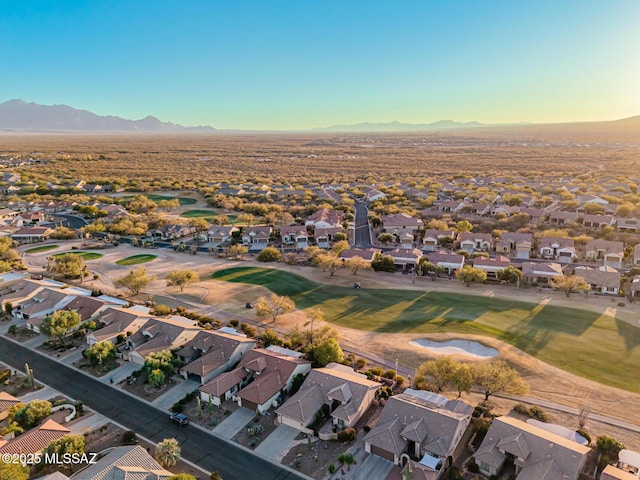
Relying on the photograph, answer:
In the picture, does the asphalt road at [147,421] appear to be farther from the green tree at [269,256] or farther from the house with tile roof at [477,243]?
the house with tile roof at [477,243]

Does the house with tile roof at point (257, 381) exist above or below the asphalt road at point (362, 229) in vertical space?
below

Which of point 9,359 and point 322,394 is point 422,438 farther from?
point 9,359

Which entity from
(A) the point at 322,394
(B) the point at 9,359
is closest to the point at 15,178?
(B) the point at 9,359

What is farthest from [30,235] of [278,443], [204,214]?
[278,443]

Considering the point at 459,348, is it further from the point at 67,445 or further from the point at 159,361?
the point at 67,445

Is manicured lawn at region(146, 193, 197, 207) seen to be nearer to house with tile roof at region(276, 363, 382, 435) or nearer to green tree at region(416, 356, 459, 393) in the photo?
house with tile roof at region(276, 363, 382, 435)

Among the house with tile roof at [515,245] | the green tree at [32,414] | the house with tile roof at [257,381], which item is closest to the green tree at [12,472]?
the green tree at [32,414]
